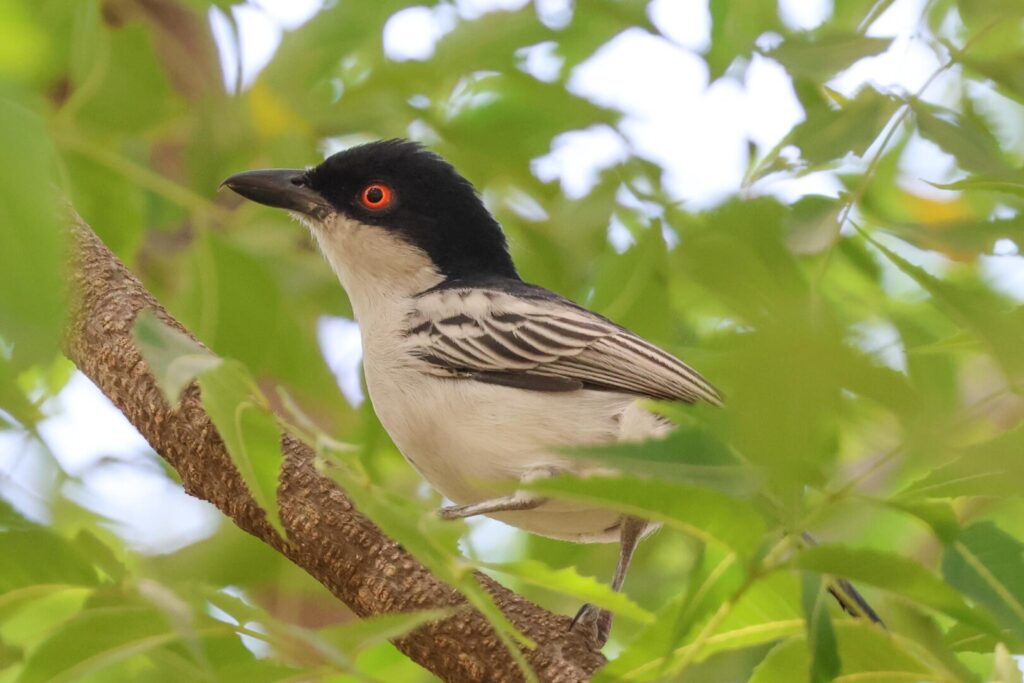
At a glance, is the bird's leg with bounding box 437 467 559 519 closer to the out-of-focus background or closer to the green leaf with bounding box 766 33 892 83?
the out-of-focus background

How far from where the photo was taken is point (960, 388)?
1.98m

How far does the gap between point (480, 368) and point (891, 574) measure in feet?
8.60

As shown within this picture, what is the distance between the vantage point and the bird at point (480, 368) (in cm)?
395

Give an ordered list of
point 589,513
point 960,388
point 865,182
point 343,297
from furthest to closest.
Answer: point 343,297 → point 589,513 → point 865,182 → point 960,388

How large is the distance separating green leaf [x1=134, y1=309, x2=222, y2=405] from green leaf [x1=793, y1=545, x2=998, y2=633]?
93 cm

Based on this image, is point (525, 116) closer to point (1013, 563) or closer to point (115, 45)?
point (115, 45)

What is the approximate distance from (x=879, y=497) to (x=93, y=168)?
288 cm

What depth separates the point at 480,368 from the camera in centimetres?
428

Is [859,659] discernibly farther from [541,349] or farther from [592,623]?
[541,349]

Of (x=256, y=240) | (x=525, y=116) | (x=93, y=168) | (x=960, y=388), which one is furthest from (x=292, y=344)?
(x=960, y=388)

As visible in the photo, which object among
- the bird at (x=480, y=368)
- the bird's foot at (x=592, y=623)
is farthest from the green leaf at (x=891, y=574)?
the bird at (x=480, y=368)

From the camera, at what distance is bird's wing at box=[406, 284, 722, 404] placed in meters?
3.98

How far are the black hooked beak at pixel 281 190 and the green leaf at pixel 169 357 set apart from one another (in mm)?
2917

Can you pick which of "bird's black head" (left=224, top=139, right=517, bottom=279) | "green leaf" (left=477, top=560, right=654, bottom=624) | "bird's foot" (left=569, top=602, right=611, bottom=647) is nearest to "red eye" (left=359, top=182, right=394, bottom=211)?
"bird's black head" (left=224, top=139, right=517, bottom=279)
